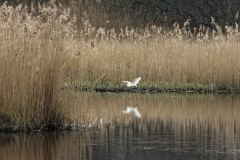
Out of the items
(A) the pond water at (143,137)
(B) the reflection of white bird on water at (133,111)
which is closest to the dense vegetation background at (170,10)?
(B) the reflection of white bird on water at (133,111)

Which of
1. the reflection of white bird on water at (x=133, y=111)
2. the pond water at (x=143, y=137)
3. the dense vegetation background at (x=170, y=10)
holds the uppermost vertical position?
the dense vegetation background at (x=170, y=10)

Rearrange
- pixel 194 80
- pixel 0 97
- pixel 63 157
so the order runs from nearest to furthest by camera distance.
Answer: pixel 63 157
pixel 0 97
pixel 194 80

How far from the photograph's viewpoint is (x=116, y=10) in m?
39.6

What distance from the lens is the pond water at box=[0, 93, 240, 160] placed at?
395 inches

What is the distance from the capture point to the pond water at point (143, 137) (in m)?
10.0

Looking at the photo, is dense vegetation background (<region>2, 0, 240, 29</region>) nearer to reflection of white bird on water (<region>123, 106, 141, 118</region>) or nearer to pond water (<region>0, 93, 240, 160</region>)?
reflection of white bird on water (<region>123, 106, 141, 118</region>)

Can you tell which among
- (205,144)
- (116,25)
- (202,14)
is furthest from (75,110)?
(202,14)

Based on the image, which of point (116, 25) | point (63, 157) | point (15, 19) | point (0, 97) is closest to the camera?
point (63, 157)

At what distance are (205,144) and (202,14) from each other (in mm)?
31588

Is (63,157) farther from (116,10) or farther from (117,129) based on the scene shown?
(116,10)

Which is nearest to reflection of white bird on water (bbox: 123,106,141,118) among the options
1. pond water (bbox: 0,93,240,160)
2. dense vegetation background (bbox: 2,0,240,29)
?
pond water (bbox: 0,93,240,160)

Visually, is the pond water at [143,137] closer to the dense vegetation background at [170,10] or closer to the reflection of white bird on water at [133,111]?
the reflection of white bird on water at [133,111]

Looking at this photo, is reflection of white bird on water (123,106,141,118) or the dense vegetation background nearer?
reflection of white bird on water (123,106,141,118)

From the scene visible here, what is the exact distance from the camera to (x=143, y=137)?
1186 centimetres
